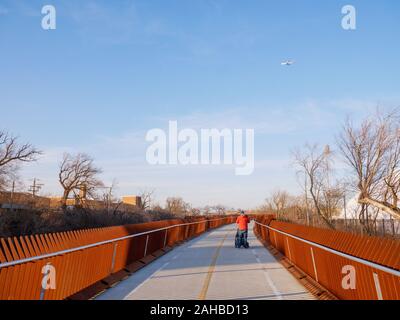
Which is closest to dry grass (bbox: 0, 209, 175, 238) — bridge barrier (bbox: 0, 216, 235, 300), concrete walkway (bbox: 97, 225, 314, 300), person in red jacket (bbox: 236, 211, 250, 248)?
person in red jacket (bbox: 236, 211, 250, 248)

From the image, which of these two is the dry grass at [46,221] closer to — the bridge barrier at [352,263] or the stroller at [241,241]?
the stroller at [241,241]

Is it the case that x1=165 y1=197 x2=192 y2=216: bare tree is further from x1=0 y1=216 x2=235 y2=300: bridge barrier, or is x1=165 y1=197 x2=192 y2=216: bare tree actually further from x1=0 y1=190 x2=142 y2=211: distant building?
x1=0 y1=216 x2=235 y2=300: bridge barrier

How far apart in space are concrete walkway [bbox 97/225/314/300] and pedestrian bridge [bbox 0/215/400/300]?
2 cm

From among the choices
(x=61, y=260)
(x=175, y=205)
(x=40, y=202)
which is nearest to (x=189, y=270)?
(x=61, y=260)

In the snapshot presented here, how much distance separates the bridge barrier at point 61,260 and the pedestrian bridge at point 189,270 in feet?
0.06

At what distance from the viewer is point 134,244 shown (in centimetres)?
1479

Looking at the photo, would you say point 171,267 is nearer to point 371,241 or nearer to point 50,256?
point 50,256

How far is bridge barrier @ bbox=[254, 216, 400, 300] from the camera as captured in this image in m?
5.97

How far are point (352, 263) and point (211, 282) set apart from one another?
457cm

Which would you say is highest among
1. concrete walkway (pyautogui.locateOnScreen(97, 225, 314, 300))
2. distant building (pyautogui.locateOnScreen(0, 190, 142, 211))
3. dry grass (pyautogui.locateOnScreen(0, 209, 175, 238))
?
distant building (pyautogui.locateOnScreen(0, 190, 142, 211))

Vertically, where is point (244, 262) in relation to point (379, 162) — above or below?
below

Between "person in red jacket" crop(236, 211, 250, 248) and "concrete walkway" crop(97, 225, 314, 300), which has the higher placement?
"person in red jacket" crop(236, 211, 250, 248)
